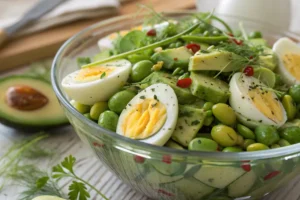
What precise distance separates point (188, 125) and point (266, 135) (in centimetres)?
20

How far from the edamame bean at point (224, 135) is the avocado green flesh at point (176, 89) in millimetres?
132

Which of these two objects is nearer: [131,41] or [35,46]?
[131,41]

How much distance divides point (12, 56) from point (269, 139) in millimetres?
1383

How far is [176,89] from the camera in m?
1.28

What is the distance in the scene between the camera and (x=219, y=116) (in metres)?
1.20

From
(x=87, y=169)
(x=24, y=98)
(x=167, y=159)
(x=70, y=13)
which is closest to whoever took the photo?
(x=167, y=159)

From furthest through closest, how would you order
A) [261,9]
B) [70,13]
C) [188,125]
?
[70,13], [261,9], [188,125]

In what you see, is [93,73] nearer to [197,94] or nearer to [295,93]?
[197,94]

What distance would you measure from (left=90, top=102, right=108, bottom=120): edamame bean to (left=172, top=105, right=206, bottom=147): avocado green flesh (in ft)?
0.78

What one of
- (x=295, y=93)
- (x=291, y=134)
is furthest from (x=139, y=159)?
(x=295, y=93)

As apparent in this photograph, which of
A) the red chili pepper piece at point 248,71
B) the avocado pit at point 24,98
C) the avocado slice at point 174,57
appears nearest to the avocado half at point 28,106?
the avocado pit at point 24,98

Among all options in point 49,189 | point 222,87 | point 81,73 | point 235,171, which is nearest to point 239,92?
point 222,87

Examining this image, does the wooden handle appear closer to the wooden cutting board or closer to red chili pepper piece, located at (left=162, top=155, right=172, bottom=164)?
the wooden cutting board

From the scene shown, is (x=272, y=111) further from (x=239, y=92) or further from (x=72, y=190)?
(x=72, y=190)
